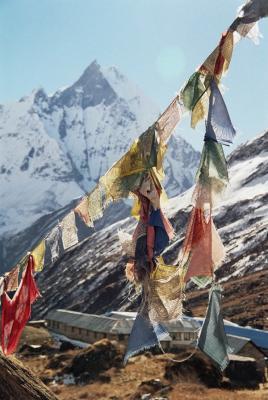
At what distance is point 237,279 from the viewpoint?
357ft

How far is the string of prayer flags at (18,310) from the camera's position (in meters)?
8.62

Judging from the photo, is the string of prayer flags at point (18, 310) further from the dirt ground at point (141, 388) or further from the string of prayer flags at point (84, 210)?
the dirt ground at point (141, 388)

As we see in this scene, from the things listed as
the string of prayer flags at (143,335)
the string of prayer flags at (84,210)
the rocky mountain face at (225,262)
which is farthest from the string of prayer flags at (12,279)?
the rocky mountain face at (225,262)

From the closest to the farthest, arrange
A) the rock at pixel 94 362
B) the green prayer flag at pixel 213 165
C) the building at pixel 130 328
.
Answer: the green prayer flag at pixel 213 165 → the rock at pixel 94 362 → the building at pixel 130 328

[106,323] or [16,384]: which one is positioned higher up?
[16,384]

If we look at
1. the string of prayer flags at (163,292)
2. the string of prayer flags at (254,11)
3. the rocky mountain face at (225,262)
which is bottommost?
the rocky mountain face at (225,262)

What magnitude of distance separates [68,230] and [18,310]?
61.2 inches

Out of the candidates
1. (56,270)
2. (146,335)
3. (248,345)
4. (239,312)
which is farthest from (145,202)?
(56,270)

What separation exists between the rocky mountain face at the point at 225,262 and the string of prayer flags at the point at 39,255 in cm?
7084

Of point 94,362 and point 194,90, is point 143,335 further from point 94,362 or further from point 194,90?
point 94,362

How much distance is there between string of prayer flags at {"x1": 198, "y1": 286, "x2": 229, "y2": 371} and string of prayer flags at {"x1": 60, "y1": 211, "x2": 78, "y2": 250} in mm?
2626

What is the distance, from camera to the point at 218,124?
6504mm

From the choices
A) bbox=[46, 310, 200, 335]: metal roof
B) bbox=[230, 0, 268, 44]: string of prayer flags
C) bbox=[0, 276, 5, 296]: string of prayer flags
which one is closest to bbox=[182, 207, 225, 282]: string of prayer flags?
bbox=[230, 0, 268, 44]: string of prayer flags

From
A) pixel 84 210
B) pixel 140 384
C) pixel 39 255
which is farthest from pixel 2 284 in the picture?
pixel 140 384
